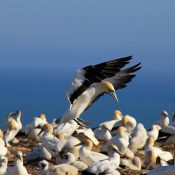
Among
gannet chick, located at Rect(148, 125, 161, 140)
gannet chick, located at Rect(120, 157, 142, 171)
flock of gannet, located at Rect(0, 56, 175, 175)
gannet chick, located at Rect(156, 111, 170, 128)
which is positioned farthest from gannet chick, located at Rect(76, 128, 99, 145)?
gannet chick, located at Rect(156, 111, 170, 128)

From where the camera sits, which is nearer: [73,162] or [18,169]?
[18,169]

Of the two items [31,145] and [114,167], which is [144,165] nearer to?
[114,167]

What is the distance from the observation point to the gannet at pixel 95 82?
583 inches

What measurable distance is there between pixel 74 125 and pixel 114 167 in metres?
5.22

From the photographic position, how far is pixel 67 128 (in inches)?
725

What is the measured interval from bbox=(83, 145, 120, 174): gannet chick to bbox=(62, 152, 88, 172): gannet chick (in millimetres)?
215

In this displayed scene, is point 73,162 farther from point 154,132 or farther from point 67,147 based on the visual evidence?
point 154,132

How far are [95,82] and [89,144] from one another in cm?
96

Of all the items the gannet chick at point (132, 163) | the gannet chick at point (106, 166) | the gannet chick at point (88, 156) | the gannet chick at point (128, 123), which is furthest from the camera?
the gannet chick at point (128, 123)

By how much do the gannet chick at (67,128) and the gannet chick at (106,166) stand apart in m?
4.03

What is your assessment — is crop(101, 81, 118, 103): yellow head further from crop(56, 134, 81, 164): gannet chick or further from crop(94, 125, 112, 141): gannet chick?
crop(94, 125, 112, 141): gannet chick

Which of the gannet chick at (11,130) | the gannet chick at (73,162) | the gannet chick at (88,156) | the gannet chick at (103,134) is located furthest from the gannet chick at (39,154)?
the gannet chick at (103,134)

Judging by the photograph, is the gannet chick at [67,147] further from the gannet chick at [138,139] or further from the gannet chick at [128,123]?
the gannet chick at [128,123]

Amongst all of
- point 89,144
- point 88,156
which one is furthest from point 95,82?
point 88,156
